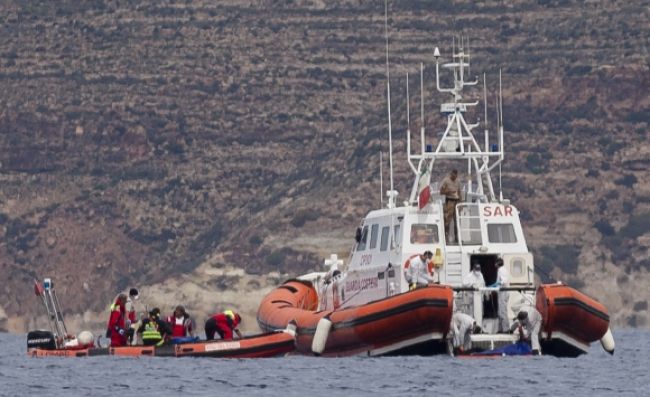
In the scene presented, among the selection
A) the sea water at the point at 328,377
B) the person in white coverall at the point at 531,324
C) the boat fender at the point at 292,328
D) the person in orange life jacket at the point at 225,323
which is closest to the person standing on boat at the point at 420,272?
the sea water at the point at 328,377

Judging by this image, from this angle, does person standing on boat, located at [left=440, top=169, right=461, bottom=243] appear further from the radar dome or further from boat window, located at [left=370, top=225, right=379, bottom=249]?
the radar dome

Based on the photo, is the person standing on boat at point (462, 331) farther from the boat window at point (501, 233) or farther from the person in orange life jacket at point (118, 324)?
the person in orange life jacket at point (118, 324)

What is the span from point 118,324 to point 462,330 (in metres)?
8.44

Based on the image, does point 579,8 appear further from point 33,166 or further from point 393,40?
point 33,166

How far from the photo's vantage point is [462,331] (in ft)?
173

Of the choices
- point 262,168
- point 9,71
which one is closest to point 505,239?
point 262,168

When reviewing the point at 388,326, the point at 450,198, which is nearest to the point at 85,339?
the point at 450,198

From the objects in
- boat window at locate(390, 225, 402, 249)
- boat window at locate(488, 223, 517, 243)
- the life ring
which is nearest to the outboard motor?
boat window at locate(390, 225, 402, 249)

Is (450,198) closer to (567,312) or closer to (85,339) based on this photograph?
(567,312)

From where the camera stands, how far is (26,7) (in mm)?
166750

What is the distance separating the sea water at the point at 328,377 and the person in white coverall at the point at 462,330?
32 cm

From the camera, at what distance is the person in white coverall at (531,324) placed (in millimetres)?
52812

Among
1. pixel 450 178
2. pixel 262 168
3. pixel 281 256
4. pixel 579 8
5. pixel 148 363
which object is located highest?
pixel 579 8

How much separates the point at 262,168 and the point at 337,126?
5560mm
